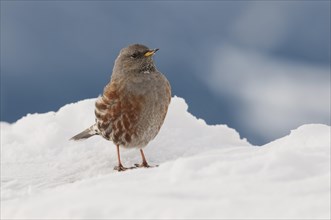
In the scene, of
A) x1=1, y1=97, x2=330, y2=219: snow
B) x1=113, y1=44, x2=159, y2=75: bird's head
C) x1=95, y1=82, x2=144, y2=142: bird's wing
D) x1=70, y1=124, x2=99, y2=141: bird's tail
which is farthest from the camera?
x1=70, y1=124, x2=99, y2=141: bird's tail

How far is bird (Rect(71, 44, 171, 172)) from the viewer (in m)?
8.96

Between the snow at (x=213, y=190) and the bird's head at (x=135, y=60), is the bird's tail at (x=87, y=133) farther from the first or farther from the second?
the snow at (x=213, y=190)

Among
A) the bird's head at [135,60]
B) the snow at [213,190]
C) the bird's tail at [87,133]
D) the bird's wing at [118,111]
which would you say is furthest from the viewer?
the bird's tail at [87,133]

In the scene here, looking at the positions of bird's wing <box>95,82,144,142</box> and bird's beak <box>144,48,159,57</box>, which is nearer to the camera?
bird's wing <box>95,82,144,142</box>

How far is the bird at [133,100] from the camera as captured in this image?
8961 mm

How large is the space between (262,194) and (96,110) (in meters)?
4.97

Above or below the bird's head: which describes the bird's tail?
Answer: below

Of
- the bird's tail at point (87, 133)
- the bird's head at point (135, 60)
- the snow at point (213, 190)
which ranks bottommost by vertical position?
the snow at point (213, 190)

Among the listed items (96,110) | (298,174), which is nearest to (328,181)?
(298,174)

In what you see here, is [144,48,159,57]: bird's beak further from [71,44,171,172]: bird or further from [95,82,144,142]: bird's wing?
[95,82,144,142]: bird's wing

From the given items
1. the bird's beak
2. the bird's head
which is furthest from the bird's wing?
the bird's beak

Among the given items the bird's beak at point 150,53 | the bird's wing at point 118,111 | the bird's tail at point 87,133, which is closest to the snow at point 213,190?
the bird's wing at point 118,111

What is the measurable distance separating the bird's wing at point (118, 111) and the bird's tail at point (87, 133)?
0.42 meters

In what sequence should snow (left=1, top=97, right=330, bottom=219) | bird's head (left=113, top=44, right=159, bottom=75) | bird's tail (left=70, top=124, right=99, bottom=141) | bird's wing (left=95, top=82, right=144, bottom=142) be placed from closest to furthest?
1. snow (left=1, top=97, right=330, bottom=219)
2. bird's wing (left=95, top=82, right=144, bottom=142)
3. bird's head (left=113, top=44, right=159, bottom=75)
4. bird's tail (left=70, top=124, right=99, bottom=141)
